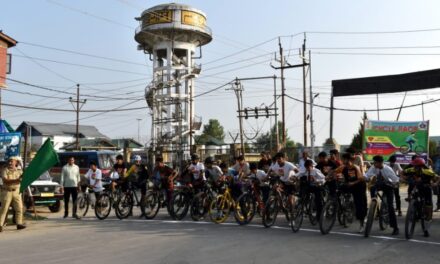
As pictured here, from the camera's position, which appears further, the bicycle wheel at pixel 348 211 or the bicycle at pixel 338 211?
the bicycle wheel at pixel 348 211

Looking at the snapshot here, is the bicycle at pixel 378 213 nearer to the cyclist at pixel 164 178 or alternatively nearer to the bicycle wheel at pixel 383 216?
the bicycle wheel at pixel 383 216

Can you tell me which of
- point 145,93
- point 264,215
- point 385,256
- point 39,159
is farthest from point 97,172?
point 145,93

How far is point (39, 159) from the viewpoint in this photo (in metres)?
13.3

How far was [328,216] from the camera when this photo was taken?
1017 cm

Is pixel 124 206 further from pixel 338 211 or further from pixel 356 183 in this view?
pixel 356 183

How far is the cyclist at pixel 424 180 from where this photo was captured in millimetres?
9812

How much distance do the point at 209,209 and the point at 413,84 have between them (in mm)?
14095

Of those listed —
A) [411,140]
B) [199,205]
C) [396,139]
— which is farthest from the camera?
[396,139]

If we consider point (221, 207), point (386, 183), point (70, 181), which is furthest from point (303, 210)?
point (70, 181)

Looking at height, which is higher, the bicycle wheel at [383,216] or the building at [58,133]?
the building at [58,133]

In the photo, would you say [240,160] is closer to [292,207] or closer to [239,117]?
[292,207]

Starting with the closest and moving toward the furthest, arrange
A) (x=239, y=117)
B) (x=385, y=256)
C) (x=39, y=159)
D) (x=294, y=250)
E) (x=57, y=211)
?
(x=385, y=256) → (x=294, y=250) → (x=39, y=159) → (x=57, y=211) → (x=239, y=117)

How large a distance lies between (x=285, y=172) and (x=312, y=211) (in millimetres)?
1167

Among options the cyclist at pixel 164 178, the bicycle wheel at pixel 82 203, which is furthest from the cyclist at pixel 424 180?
the bicycle wheel at pixel 82 203
